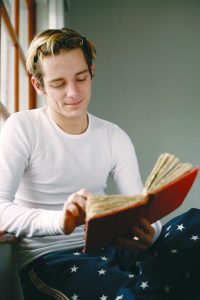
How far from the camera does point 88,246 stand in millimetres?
860

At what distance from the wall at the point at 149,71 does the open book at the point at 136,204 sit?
207 centimetres

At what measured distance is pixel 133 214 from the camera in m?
0.79

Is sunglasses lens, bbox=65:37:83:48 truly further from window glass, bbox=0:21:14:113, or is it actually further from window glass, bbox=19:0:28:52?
window glass, bbox=19:0:28:52

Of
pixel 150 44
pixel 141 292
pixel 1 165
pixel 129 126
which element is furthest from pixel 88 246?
pixel 150 44

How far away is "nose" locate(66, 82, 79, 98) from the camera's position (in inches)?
46.4

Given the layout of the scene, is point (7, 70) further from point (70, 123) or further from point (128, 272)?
point (128, 272)

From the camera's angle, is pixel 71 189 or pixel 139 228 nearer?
pixel 139 228

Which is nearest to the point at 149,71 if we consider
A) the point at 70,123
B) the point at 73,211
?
the point at 70,123

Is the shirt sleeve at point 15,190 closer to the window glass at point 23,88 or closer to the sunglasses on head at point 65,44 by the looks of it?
the sunglasses on head at point 65,44

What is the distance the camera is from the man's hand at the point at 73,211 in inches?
32.8

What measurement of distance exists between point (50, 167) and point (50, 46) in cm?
32

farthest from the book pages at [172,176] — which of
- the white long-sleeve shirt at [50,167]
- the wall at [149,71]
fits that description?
the wall at [149,71]

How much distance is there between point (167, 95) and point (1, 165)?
2061mm

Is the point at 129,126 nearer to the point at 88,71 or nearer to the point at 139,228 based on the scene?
the point at 88,71
